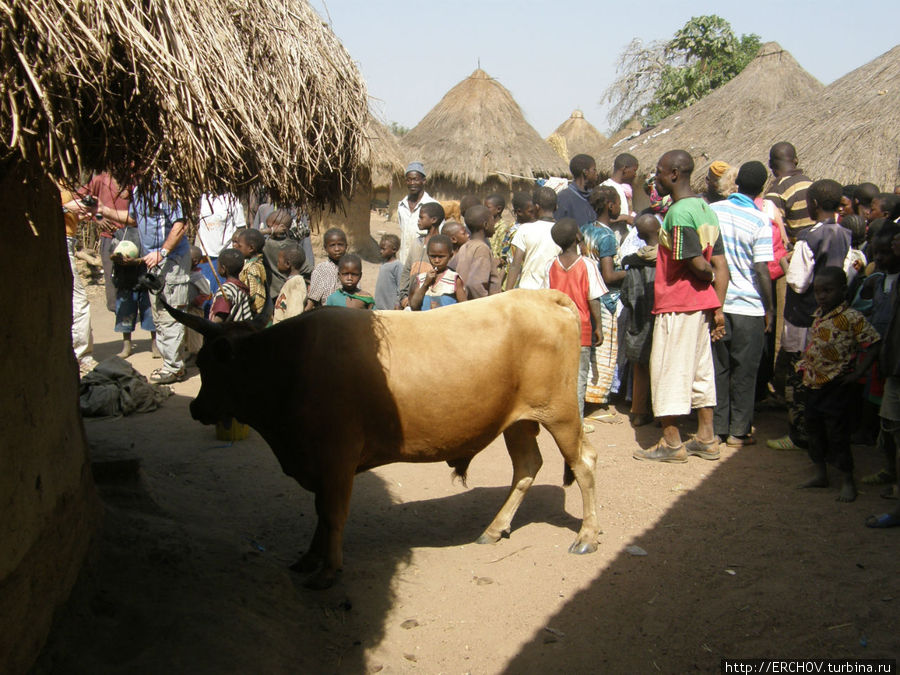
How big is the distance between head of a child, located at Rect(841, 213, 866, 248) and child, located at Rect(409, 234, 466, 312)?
3.82m

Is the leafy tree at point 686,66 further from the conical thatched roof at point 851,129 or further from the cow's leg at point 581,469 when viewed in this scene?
the cow's leg at point 581,469

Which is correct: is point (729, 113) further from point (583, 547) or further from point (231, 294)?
point (583, 547)

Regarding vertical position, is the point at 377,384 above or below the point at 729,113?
below

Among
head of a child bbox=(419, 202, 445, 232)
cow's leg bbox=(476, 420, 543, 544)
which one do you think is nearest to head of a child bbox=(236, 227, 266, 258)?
head of a child bbox=(419, 202, 445, 232)

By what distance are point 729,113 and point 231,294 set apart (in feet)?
37.3

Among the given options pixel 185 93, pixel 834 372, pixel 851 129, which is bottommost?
pixel 834 372

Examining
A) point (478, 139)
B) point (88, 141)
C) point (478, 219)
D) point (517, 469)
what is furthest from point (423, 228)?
point (478, 139)

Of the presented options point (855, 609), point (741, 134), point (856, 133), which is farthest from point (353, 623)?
point (741, 134)

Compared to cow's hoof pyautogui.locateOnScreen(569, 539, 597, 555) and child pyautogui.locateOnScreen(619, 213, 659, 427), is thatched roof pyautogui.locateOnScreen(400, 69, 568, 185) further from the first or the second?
cow's hoof pyautogui.locateOnScreen(569, 539, 597, 555)

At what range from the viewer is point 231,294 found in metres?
7.30

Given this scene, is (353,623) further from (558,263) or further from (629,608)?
(558,263)

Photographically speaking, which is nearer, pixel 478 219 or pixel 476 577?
pixel 476 577

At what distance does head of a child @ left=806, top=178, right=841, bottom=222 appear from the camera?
6844 millimetres

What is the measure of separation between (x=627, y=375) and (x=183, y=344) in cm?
511
